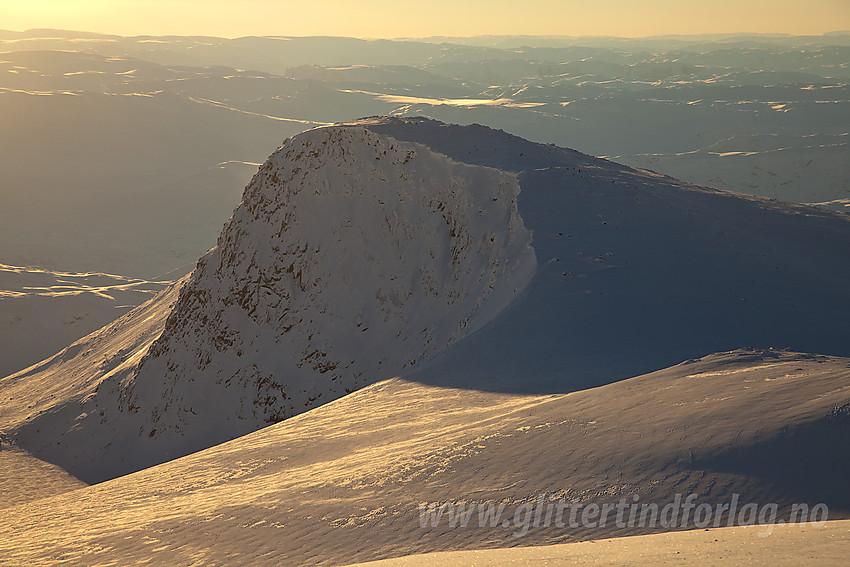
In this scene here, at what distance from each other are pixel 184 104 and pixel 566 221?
320 feet

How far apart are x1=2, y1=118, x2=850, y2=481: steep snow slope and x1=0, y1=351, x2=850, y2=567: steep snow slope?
8.59 ft

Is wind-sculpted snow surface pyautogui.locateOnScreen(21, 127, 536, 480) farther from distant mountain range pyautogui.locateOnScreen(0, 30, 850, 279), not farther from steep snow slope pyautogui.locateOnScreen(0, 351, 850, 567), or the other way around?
distant mountain range pyautogui.locateOnScreen(0, 30, 850, 279)

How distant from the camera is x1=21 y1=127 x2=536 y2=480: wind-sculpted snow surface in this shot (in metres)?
20.1

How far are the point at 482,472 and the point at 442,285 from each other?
12.2 m

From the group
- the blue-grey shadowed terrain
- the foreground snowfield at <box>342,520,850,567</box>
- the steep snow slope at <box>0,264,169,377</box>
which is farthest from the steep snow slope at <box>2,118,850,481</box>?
the steep snow slope at <box>0,264,169,377</box>

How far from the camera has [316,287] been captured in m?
22.5

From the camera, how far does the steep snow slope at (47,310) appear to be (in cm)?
3419

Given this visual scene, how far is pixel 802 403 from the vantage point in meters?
7.46

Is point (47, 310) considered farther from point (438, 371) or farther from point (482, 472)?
point (482, 472)

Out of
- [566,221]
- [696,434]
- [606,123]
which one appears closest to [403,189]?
[566,221]

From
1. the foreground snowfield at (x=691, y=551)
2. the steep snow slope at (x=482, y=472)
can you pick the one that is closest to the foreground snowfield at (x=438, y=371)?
the steep snow slope at (x=482, y=472)

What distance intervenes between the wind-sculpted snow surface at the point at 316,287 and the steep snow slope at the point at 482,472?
801 cm

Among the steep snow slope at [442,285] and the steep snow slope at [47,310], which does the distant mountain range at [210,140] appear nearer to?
the steep snow slope at [47,310]

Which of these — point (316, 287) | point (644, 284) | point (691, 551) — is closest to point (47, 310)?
point (316, 287)
